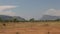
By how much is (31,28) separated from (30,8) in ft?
1.92

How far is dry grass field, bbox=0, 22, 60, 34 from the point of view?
4.18m

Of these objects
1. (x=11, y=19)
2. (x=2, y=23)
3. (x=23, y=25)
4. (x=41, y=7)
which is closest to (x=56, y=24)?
(x=41, y=7)

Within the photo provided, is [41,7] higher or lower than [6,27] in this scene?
higher

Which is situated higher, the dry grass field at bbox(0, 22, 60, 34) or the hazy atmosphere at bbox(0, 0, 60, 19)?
the hazy atmosphere at bbox(0, 0, 60, 19)

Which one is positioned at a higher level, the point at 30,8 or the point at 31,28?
the point at 30,8

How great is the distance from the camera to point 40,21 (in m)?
4.22

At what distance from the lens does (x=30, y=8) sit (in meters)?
4.25

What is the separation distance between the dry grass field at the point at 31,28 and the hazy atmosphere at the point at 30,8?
0.25 m

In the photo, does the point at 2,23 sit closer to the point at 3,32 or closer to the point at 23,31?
the point at 3,32

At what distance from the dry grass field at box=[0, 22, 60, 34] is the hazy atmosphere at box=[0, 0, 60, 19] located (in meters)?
0.25

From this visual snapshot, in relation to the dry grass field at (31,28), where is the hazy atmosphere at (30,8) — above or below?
above

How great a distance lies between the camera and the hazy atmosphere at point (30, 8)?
425 cm

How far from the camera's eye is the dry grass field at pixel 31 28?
418 centimetres

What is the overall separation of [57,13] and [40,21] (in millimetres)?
560
